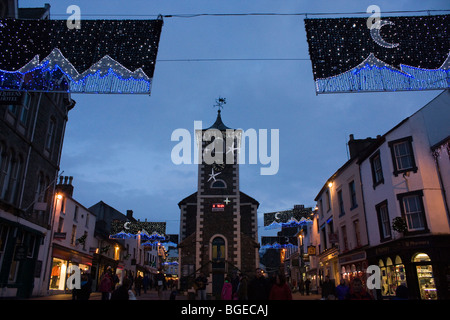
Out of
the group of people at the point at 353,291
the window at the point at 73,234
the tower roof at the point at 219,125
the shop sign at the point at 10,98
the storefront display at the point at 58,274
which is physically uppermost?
the tower roof at the point at 219,125

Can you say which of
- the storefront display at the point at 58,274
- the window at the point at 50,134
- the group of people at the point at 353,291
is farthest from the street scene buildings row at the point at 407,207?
the storefront display at the point at 58,274

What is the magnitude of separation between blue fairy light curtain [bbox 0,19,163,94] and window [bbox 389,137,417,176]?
14.3m

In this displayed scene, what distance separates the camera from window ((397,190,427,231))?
16281 millimetres

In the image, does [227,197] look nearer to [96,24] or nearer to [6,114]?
[6,114]

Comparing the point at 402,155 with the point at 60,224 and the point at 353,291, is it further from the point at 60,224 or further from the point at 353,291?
the point at 60,224

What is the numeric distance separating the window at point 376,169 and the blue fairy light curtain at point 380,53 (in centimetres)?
1119

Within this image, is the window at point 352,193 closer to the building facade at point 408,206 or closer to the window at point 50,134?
the building facade at point 408,206

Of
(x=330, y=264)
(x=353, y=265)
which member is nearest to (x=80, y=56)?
(x=353, y=265)

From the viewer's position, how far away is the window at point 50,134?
21.1 m

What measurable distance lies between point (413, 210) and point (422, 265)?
2.70 m

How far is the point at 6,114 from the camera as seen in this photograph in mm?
16359

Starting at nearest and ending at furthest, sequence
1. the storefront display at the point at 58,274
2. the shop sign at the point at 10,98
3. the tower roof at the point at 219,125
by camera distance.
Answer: the shop sign at the point at 10,98 < the storefront display at the point at 58,274 < the tower roof at the point at 219,125
